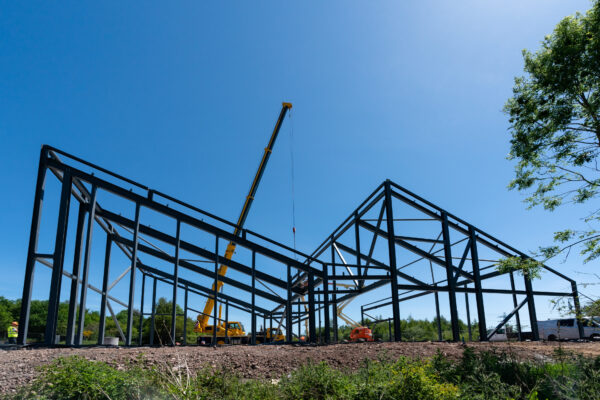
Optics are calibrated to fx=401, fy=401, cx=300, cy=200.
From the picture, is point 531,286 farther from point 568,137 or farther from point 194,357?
point 194,357

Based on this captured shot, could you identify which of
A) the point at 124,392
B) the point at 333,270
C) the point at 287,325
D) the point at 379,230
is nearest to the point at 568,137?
the point at 379,230

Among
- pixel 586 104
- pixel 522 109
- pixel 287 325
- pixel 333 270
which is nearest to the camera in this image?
pixel 586 104

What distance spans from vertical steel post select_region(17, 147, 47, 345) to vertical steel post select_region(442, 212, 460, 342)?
16.2 metres

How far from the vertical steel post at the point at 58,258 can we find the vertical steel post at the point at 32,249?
628mm

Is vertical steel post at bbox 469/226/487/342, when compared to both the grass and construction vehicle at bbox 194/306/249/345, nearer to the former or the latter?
the grass

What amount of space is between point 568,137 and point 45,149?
18229 millimetres

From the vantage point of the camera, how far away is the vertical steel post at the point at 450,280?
17.4 m

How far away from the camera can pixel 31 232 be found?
46.1 feet

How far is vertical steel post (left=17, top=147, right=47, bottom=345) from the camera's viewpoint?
13.2 m

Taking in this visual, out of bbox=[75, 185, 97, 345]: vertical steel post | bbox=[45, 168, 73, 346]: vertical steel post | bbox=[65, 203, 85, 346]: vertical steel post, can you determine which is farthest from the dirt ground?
bbox=[75, 185, 97, 345]: vertical steel post

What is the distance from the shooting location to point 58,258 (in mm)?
13930

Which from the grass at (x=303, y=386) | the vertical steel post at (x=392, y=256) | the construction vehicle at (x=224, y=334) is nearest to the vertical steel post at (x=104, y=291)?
the grass at (x=303, y=386)

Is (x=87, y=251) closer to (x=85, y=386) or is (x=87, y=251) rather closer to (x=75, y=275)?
(x=75, y=275)

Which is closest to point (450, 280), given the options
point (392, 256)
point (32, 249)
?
point (392, 256)
